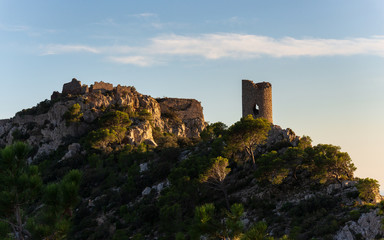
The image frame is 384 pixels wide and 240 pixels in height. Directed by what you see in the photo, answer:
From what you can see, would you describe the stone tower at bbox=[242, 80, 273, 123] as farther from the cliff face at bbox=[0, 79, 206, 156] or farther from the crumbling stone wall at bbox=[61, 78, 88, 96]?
the crumbling stone wall at bbox=[61, 78, 88, 96]

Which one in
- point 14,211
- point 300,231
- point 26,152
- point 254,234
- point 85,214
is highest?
point 26,152

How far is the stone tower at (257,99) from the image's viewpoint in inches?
1695

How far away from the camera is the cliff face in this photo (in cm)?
5972

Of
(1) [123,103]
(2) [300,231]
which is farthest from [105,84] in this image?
(2) [300,231]

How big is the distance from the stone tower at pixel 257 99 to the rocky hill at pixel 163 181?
19.2 feet

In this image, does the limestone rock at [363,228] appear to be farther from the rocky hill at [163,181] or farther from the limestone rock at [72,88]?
the limestone rock at [72,88]

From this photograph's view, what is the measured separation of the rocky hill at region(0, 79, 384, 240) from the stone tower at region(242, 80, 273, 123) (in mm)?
5861

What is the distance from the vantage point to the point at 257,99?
142 feet

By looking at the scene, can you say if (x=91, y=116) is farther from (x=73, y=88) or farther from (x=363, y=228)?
(x=363, y=228)

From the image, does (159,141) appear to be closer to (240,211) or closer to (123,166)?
(123,166)

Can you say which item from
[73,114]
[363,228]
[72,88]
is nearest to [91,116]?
[73,114]

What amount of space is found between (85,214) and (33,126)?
32787 millimetres

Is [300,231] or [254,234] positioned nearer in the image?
[254,234]

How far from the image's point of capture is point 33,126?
65.9 m
